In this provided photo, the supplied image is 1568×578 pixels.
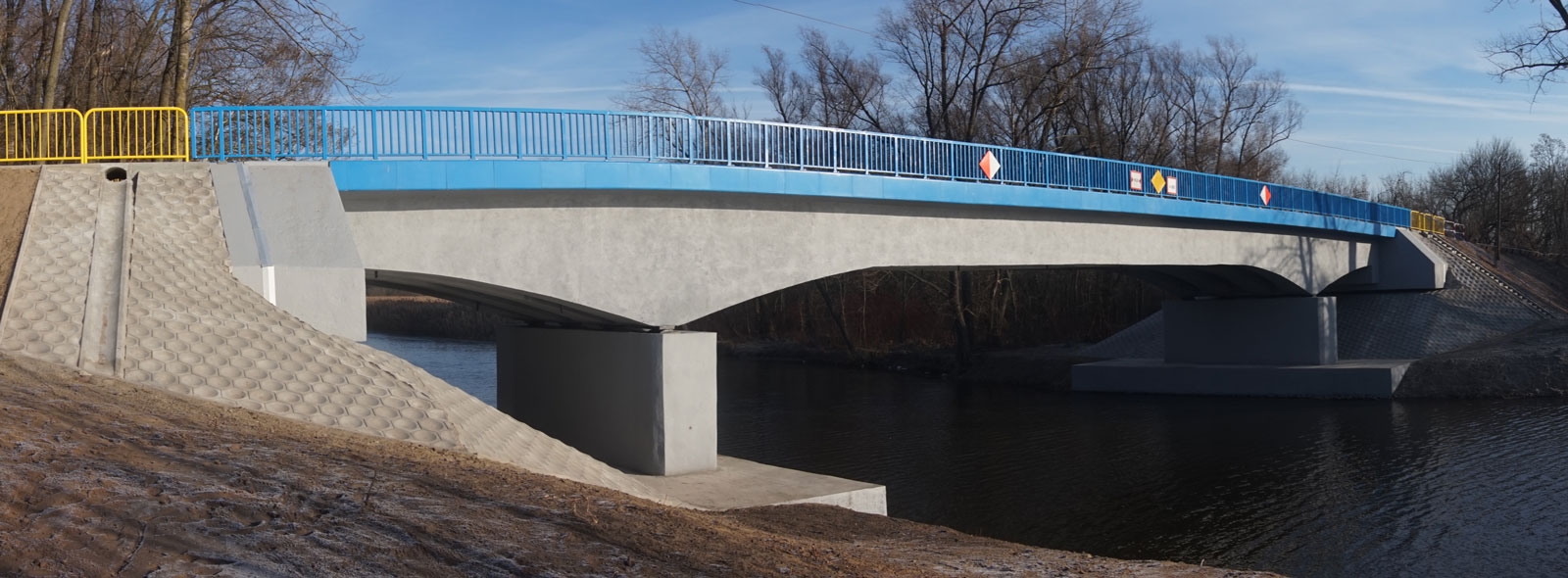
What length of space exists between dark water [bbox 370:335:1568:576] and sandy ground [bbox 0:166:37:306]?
11.1 metres

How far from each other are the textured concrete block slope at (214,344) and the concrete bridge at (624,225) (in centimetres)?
59

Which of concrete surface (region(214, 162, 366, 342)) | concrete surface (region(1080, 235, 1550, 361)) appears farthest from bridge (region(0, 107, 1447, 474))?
concrete surface (region(1080, 235, 1550, 361))

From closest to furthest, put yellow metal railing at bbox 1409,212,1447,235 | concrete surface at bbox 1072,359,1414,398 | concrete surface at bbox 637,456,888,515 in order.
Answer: concrete surface at bbox 637,456,888,515
concrete surface at bbox 1072,359,1414,398
yellow metal railing at bbox 1409,212,1447,235

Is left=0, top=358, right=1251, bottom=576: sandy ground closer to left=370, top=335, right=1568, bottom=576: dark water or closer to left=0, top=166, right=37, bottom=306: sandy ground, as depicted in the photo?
left=0, top=166, right=37, bottom=306: sandy ground

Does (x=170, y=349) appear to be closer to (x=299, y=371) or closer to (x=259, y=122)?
(x=299, y=371)

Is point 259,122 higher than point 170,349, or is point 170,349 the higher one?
point 259,122

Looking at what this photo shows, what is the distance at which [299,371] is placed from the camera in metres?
9.48

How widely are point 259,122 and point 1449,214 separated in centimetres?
→ 6295

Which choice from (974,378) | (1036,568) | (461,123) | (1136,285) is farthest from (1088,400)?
(1036,568)

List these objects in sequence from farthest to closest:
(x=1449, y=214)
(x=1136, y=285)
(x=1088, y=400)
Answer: (x=1449, y=214), (x=1136, y=285), (x=1088, y=400)

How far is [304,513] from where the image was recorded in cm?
568

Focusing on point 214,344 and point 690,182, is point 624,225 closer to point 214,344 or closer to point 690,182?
point 690,182

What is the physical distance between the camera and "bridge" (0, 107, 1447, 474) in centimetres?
1226

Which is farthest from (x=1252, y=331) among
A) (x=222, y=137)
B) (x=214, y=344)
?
(x=214, y=344)
